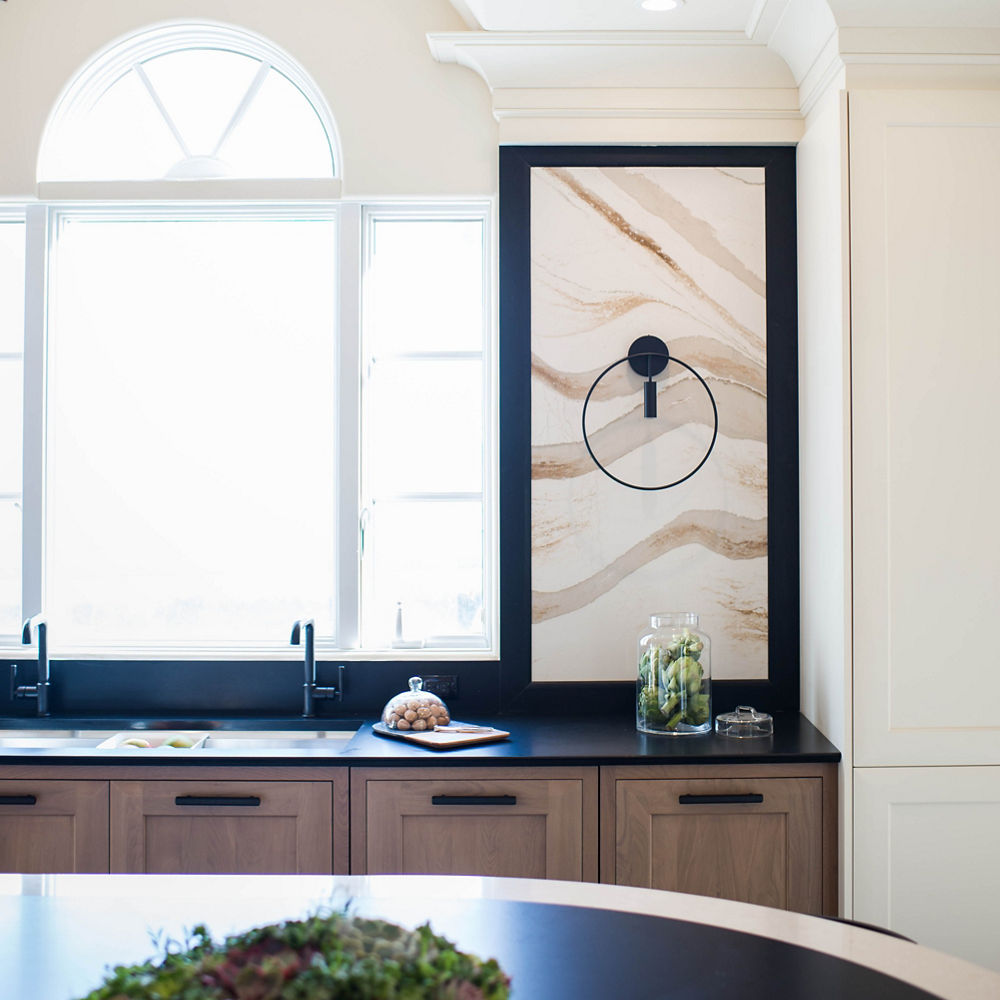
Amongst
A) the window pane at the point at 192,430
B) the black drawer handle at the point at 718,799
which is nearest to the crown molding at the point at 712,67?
the window pane at the point at 192,430

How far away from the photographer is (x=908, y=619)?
2336mm

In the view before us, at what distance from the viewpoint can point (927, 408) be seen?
2.35 metres

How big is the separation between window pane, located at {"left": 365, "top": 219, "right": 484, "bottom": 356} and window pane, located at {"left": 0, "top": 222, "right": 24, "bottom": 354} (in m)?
1.09

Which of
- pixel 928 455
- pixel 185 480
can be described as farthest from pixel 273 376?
pixel 928 455

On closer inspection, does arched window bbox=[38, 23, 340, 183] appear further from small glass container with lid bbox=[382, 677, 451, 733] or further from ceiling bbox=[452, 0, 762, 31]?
small glass container with lid bbox=[382, 677, 451, 733]

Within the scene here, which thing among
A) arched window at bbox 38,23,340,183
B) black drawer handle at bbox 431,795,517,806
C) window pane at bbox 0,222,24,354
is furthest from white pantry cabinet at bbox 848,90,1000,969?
window pane at bbox 0,222,24,354

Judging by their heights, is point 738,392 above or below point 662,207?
below

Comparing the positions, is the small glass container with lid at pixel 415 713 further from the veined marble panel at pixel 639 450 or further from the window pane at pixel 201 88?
the window pane at pixel 201 88

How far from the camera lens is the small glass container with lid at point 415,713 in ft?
8.12

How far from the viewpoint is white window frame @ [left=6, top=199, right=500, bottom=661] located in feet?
9.43

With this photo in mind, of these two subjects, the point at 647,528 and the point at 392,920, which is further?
the point at 647,528

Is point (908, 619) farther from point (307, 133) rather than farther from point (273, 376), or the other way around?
point (307, 133)

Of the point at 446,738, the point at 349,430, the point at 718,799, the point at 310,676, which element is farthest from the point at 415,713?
the point at 349,430

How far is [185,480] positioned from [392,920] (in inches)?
79.7
